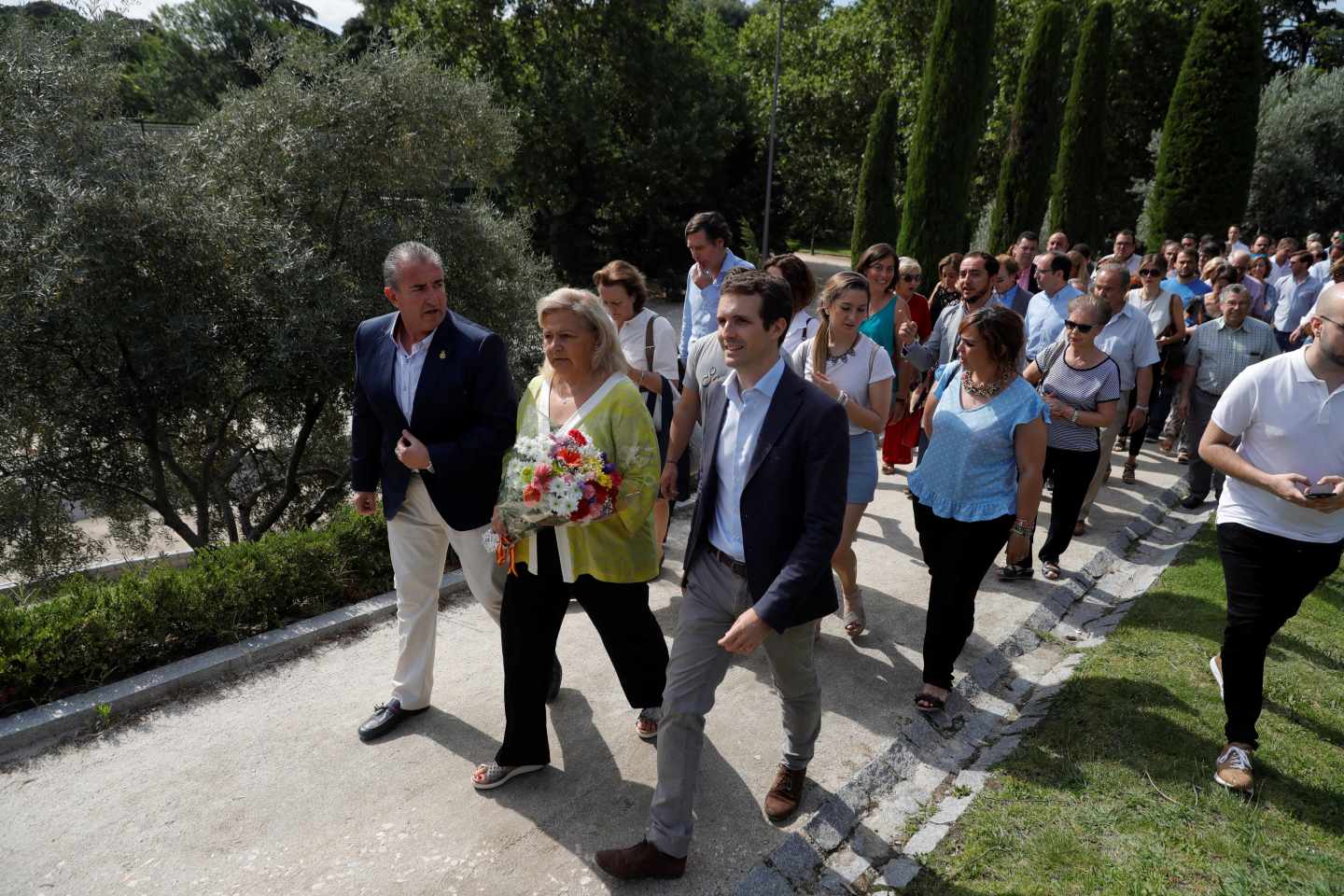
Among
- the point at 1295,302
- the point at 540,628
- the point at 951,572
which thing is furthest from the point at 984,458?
the point at 1295,302

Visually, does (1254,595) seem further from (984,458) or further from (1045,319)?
(1045,319)

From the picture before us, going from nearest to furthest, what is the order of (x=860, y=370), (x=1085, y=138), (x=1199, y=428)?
(x=860, y=370)
(x=1199, y=428)
(x=1085, y=138)

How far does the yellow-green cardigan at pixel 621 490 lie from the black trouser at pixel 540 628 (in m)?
0.07

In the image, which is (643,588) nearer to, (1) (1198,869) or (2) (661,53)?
(1) (1198,869)

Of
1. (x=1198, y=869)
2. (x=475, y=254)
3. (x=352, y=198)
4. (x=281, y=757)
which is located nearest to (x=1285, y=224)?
(x=475, y=254)

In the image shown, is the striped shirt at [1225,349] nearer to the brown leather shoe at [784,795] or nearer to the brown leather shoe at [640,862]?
the brown leather shoe at [784,795]

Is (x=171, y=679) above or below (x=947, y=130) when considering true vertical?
below

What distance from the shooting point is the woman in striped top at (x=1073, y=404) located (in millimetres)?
5441

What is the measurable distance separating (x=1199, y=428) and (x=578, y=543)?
6.78 meters

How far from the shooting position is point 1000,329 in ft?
13.2

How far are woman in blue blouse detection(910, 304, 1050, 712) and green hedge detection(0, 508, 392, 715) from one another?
3492mm

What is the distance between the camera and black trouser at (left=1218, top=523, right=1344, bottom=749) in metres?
3.61

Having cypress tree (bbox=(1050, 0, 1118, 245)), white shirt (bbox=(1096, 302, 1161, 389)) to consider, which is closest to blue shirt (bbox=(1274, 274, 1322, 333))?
white shirt (bbox=(1096, 302, 1161, 389))

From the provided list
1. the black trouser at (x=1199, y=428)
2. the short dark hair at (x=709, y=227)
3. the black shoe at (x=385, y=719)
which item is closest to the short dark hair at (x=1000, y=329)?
the short dark hair at (x=709, y=227)
